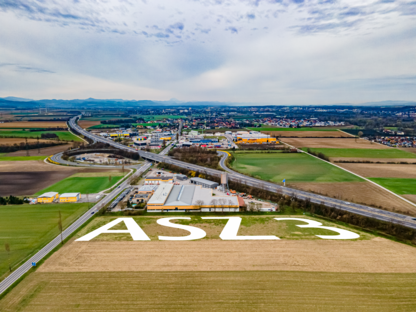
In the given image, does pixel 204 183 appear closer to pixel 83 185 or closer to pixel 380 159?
pixel 83 185

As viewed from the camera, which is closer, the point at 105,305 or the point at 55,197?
the point at 105,305

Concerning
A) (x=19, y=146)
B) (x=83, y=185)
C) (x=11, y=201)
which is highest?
(x=19, y=146)

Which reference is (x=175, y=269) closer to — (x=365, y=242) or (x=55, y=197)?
(x=365, y=242)

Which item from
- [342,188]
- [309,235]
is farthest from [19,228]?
[342,188]

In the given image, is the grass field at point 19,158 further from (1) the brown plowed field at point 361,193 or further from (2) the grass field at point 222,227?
(1) the brown plowed field at point 361,193

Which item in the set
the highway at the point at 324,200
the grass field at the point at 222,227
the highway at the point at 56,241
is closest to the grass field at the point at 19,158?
the highway at the point at 56,241

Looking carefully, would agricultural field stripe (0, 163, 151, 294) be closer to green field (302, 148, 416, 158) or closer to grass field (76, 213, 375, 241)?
grass field (76, 213, 375, 241)

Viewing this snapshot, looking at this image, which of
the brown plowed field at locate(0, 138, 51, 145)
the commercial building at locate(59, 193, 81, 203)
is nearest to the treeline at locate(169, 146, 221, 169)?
the commercial building at locate(59, 193, 81, 203)

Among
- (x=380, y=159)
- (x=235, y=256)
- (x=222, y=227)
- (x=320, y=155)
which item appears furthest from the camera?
(x=320, y=155)

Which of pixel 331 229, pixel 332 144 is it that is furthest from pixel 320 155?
pixel 331 229
